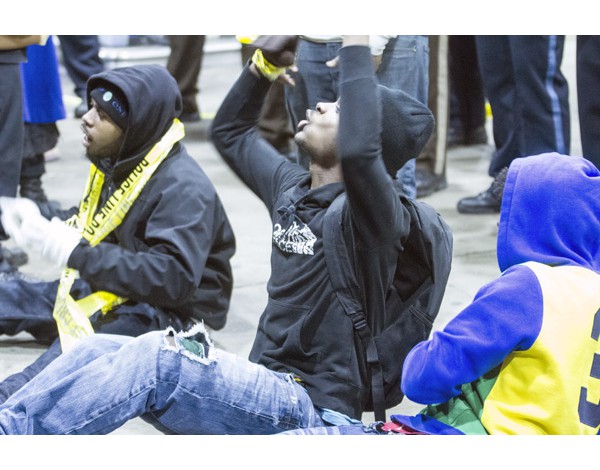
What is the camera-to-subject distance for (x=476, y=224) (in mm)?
5109

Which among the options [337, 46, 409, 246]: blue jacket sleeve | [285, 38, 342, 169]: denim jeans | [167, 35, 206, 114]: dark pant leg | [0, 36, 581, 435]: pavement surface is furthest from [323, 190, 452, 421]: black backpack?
[167, 35, 206, 114]: dark pant leg

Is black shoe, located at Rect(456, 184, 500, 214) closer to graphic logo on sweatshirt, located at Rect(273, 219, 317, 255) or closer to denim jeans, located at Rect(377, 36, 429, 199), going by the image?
denim jeans, located at Rect(377, 36, 429, 199)

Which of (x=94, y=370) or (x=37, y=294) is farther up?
(x=94, y=370)

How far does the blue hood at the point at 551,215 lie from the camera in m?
2.21

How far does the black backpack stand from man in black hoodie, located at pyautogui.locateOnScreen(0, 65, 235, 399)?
82 cm

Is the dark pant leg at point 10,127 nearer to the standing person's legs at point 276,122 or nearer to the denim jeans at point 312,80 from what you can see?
the denim jeans at point 312,80

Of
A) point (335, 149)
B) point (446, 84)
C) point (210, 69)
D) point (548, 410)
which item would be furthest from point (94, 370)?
point (210, 69)

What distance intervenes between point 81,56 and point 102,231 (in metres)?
3.20

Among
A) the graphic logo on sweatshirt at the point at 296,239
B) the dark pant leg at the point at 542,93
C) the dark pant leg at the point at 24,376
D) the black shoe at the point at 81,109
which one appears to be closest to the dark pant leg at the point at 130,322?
the dark pant leg at the point at 24,376

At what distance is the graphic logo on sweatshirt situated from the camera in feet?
8.77

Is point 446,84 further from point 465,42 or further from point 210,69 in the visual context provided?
point 210,69

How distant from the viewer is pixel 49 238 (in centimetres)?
321

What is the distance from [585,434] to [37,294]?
2.23m

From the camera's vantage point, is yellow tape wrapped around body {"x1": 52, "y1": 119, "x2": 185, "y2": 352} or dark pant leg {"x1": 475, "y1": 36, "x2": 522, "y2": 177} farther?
dark pant leg {"x1": 475, "y1": 36, "x2": 522, "y2": 177}
